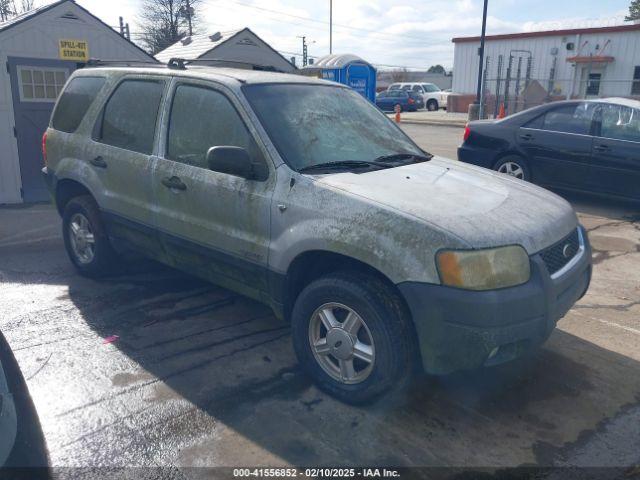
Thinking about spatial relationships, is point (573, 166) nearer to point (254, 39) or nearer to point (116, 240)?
point (116, 240)

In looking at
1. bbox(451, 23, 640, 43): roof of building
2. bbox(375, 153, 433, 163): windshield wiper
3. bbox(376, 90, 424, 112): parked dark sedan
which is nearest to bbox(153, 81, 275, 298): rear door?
bbox(375, 153, 433, 163): windshield wiper

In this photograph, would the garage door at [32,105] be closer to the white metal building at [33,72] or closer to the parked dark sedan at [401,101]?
the white metal building at [33,72]

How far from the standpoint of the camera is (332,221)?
330 cm

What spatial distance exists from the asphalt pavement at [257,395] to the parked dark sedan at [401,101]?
30710 millimetres

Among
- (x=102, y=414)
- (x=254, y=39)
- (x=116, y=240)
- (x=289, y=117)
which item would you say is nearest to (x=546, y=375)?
(x=289, y=117)

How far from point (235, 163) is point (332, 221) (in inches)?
28.9

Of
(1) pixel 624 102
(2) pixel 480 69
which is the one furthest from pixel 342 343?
(2) pixel 480 69

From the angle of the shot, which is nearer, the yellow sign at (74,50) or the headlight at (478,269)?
the headlight at (478,269)

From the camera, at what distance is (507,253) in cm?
305

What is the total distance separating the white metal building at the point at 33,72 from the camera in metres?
8.35

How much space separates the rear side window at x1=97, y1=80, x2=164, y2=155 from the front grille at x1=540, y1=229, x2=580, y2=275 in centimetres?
289

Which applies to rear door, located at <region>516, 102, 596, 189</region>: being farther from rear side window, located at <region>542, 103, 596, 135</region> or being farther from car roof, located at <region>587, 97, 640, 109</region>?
car roof, located at <region>587, 97, 640, 109</region>

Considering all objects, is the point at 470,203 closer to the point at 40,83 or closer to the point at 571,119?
the point at 571,119

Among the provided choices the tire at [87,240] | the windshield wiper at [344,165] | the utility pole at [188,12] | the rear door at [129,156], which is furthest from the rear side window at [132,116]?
the utility pole at [188,12]
